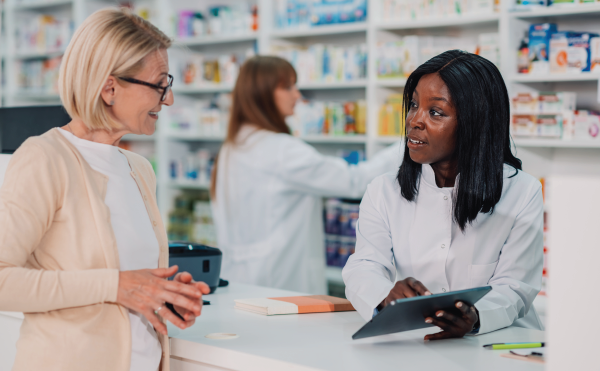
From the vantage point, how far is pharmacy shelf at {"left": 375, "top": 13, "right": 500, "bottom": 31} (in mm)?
3295

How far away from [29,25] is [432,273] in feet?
16.1

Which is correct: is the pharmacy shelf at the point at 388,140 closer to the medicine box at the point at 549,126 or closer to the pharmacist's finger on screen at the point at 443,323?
the medicine box at the point at 549,126

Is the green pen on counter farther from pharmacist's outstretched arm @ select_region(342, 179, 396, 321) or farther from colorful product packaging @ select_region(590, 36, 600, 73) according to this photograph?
colorful product packaging @ select_region(590, 36, 600, 73)

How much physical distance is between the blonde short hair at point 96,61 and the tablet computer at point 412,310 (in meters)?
0.71

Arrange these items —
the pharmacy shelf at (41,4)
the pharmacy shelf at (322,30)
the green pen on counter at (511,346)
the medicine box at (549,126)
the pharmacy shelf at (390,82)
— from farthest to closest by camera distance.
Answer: the pharmacy shelf at (41,4) → the pharmacy shelf at (322,30) → the pharmacy shelf at (390,82) → the medicine box at (549,126) → the green pen on counter at (511,346)

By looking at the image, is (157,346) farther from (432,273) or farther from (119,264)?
(432,273)

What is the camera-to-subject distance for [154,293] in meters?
1.23

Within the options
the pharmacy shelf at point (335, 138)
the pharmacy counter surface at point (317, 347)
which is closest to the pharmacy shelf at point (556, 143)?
the pharmacy shelf at point (335, 138)

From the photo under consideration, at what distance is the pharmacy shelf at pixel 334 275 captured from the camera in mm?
3930

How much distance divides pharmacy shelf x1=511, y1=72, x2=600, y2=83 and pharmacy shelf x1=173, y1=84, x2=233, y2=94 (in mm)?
2057

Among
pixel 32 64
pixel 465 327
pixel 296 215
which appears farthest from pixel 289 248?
pixel 32 64

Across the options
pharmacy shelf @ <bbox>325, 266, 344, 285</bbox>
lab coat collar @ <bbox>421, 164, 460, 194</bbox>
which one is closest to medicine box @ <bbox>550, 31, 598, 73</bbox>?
lab coat collar @ <bbox>421, 164, 460, 194</bbox>

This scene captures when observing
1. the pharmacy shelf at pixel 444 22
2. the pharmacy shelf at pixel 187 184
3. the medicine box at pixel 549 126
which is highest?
the pharmacy shelf at pixel 444 22

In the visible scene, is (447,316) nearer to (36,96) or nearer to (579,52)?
(579,52)
